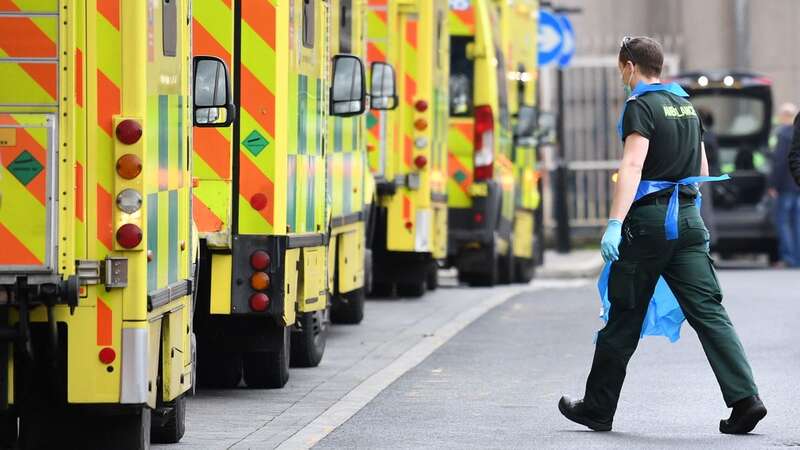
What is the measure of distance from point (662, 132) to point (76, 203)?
2.99 metres

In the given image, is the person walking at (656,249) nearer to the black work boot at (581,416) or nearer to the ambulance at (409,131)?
the black work boot at (581,416)

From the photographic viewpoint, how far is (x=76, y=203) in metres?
8.56

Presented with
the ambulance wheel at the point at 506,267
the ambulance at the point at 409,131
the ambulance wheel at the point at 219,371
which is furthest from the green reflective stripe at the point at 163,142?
the ambulance wheel at the point at 506,267

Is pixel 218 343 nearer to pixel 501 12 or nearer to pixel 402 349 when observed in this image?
pixel 402 349

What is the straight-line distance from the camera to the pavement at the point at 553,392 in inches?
404

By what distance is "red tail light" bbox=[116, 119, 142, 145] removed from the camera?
338 inches

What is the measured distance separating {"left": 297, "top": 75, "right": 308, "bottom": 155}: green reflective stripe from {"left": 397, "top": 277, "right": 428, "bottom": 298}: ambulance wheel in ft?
26.3

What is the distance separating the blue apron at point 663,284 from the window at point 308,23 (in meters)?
2.45

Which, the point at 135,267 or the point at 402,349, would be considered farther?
the point at 402,349

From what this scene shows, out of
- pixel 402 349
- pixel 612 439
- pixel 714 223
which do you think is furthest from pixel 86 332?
pixel 714 223

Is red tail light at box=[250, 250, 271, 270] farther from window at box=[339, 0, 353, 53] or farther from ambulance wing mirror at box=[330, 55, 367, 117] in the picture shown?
window at box=[339, 0, 353, 53]

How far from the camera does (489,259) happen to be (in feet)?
72.6

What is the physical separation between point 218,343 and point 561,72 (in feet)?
57.2

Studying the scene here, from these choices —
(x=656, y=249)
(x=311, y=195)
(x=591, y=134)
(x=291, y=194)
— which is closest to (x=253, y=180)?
(x=291, y=194)
